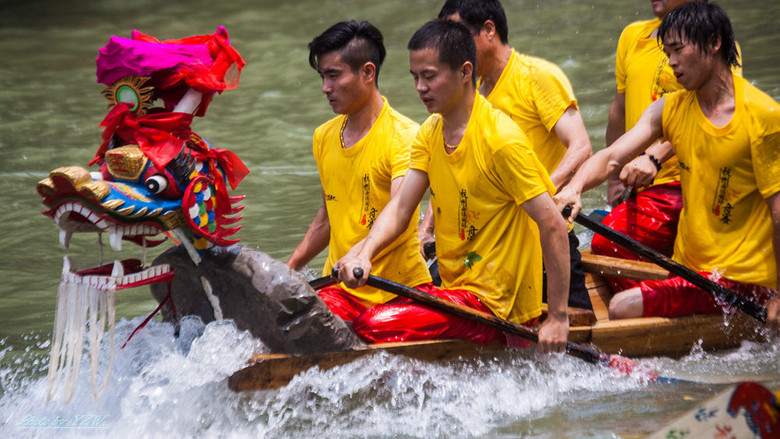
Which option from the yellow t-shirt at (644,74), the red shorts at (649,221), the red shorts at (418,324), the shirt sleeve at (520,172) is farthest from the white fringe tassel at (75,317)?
the yellow t-shirt at (644,74)

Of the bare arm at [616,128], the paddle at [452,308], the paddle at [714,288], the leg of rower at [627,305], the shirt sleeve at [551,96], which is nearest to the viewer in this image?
the paddle at [452,308]

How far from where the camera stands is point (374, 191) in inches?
154

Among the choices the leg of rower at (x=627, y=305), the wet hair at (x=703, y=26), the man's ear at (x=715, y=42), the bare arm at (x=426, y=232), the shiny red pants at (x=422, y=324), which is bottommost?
the leg of rower at (x=627, y=305)

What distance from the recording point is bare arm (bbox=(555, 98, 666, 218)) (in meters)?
3.91

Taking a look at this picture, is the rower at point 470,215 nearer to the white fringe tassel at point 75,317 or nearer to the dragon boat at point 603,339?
the dragon boat at point 603,339

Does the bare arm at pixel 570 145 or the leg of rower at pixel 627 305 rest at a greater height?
the bare arm at pixel 570 145

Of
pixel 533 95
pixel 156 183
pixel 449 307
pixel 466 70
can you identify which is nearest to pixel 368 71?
pixel 466 70

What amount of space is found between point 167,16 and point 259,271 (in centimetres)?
1006

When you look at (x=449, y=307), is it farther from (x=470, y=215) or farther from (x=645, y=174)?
(x=645, y=174)

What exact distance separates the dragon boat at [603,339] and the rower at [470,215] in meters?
0.10

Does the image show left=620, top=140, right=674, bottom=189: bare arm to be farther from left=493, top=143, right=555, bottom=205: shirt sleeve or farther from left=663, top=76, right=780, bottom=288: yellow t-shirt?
left=493, top=143, right=555, bottom=205: shirt sleeve

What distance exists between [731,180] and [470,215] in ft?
3.66

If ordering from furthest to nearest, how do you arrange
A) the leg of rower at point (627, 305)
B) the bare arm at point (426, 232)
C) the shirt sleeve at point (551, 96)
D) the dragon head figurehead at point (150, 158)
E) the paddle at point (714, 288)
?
1. the bare arm at point (426, 232)
2. the shirt sleeve at point (551, 96)
3. the leg of rower at point (627, 305)
4. the paddle at point (714, 288)
5. the dragon head figurehead at point (150, 158)

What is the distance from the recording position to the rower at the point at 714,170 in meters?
3.72
